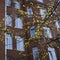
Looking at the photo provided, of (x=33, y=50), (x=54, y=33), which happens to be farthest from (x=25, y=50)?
(x=54, y=33)

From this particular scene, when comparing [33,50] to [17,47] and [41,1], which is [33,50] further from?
[41,1]

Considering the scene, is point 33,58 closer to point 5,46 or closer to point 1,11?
point 5,46

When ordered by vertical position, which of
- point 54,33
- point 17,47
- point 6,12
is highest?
point 6,12

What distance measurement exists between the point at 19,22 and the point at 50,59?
20.8ft

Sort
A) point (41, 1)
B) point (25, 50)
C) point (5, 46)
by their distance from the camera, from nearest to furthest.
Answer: point (5, 46) < point (25, 50) < point (41, 1)

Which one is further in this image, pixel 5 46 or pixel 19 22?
pixel 19 22

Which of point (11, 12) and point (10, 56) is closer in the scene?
point (10, 56)

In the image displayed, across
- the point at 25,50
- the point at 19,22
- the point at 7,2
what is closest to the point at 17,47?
the point at 25,50

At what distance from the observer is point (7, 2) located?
86.1 ft

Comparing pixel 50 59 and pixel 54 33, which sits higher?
pixel 54 33

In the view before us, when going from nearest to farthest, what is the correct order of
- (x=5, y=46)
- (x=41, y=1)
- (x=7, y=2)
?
(x=5, y=46) < (x=7, y=2) < (x=41, y=1)

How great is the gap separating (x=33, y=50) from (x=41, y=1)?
7.52m

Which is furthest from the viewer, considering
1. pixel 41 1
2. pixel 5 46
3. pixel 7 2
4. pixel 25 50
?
pixel 41 1

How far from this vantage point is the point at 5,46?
23.1 metres
